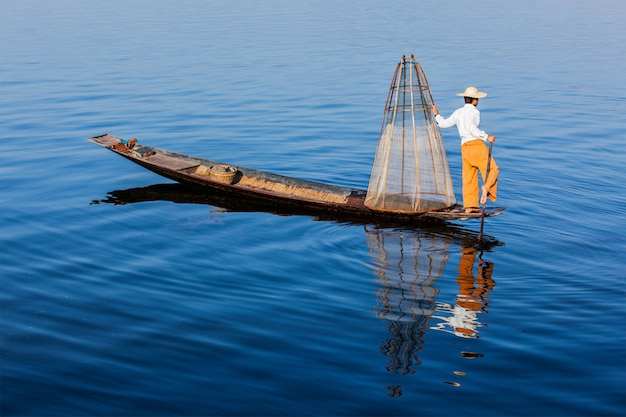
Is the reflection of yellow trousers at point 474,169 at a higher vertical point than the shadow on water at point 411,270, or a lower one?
higher

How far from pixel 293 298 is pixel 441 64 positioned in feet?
61.7

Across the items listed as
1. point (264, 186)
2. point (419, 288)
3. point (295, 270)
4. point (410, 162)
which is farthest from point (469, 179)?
point (264, 186)

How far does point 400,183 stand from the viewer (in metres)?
11.2

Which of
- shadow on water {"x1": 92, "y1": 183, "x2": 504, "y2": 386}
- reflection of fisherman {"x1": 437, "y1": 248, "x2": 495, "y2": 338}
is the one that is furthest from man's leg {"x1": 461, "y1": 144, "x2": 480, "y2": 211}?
reflection of fisherman {"x1": 437, "y1": 248, "x2": 495, "y2": 338}

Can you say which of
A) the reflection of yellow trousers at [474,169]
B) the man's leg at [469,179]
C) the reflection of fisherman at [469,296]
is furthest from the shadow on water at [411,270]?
the reflection of yellow trousers at [474,169]

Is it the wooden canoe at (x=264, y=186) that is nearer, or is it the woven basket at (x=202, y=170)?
the wooden canoe at (x=264, y=186)

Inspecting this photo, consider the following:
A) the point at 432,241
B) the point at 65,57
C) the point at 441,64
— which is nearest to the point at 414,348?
the point at 432,241

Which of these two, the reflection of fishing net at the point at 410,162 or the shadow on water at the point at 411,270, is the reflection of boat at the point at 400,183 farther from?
the shadow on water at the point at 411,270

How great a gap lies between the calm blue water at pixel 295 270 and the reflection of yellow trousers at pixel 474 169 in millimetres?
643

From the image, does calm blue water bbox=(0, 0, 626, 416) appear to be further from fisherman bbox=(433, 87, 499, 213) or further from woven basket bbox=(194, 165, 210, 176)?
fisherman bbox=(433, 87, 499, 213)

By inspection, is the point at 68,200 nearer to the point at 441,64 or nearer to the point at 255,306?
the point at 255,306

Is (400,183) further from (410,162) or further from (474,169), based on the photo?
(474,169)

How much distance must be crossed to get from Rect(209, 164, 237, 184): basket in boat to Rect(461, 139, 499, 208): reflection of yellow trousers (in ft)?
12.9

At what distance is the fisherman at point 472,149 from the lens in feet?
33.3
